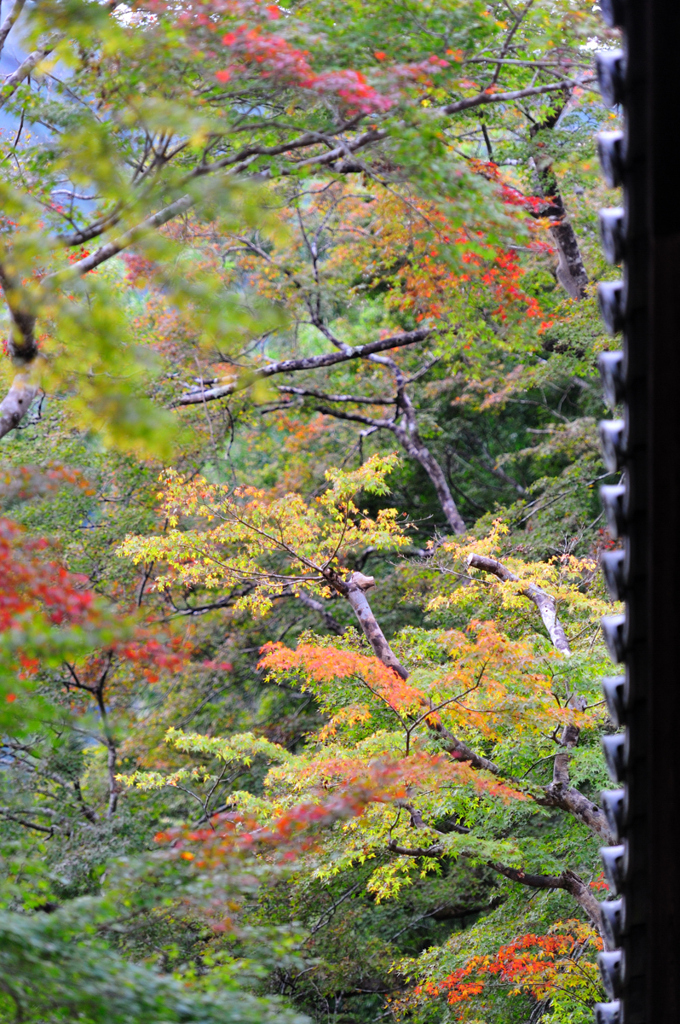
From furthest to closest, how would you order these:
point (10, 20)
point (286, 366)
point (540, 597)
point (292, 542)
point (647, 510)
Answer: point (286, 366)
point (292, 542)
point (540, 597)
point (10, 20)
point (647, 510)

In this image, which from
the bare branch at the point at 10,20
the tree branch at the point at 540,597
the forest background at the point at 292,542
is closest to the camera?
the forest background at the point at 292,542

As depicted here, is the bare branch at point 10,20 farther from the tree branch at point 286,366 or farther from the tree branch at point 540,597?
the tree branch at point 540,597

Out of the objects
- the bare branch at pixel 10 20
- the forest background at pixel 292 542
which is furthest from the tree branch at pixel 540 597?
the bare branch at pixel 10 20

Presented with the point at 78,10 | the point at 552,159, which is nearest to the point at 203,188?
the point at 78,10

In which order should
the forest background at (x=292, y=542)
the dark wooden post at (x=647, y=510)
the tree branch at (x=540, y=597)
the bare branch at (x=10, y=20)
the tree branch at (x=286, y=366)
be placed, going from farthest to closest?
the tree branch at (x=286, y=366) < the tree branch at (x=540, y=597) < the bare branch at (x=10, y=20) < the forest background at (x=292, y=542) < the dark wooden post at (x=647, y=510)

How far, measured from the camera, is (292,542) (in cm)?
830

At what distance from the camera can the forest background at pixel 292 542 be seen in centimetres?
474

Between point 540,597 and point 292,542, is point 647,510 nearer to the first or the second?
point 540,597

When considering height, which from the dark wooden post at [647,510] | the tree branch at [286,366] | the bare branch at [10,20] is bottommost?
Answer: the dark wooden post at [647,510]

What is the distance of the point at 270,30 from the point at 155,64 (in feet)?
2.62

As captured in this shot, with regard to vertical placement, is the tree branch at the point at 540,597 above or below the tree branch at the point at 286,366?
below

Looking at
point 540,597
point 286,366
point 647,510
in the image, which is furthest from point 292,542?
point 647,510

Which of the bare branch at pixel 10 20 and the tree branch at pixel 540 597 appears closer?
the bare branch at pixel 10 20

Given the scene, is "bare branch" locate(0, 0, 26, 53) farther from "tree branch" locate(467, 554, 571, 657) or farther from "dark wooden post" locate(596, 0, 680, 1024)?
"tree branch" locate(467, 554, 571, 657)
